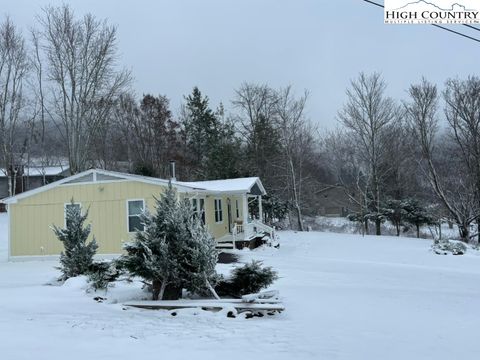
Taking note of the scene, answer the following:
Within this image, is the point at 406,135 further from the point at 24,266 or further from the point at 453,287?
the point at 24,266

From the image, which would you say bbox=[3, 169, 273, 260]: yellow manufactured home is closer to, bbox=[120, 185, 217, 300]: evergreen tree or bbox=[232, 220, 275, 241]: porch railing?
bbox=[232, 220, 275, 241]: porch railing

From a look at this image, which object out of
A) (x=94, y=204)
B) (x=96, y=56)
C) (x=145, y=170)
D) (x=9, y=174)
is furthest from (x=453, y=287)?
(x=9, y=174)

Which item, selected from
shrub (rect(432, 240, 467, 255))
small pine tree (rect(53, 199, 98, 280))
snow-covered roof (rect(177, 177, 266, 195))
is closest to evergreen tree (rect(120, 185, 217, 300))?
small pine tree (rect(53, 199, 98, 280))

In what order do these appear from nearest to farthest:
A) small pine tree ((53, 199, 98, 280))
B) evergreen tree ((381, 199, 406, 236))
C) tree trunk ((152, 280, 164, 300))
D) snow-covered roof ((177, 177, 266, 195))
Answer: tree trunk ((152, 280, 164, 300)) < small pine tree ((53, 199, 98, 280)) < snow-covered roof ((177, 177, 266, 195)) < evergreen tree ((381, 199, 406, 236))

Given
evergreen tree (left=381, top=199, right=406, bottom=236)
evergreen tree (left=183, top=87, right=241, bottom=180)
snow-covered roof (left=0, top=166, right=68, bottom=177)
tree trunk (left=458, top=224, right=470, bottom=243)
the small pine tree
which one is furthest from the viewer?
evergreen tree (left=183, top=87, right=241, bottom=180)

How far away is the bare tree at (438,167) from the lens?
84.8 ft

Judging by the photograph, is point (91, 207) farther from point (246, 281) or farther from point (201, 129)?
point (201, 129)

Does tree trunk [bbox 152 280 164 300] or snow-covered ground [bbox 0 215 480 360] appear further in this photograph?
tree trunk [bbox 152 280 164 300]

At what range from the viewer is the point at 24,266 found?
1520 centimetres

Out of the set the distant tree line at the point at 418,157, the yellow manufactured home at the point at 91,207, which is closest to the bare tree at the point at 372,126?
the distant tree line at the point at 418,157

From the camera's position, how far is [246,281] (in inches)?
314

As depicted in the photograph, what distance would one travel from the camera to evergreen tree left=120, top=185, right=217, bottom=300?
288 inches

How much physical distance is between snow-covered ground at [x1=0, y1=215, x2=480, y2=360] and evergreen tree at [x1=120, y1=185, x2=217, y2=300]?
2.17 ft

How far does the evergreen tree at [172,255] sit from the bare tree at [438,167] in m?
22.2
